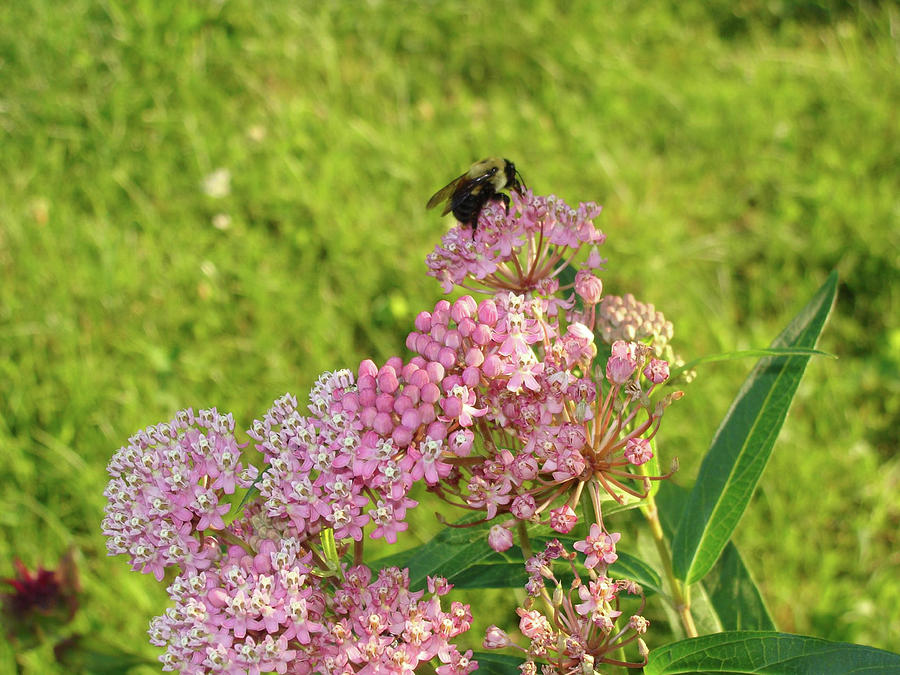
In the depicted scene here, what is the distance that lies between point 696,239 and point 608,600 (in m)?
2.68

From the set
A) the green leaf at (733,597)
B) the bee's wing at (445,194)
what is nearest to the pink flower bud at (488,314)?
the bee's wing at (445,194)

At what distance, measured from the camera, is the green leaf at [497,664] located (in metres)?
1.36

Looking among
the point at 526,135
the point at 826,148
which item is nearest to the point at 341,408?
the point at 526,135

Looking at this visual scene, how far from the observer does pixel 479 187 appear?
1.57 metres

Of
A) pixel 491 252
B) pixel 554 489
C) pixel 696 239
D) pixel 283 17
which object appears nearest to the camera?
pixel 554 489

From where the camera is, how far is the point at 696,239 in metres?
3.64

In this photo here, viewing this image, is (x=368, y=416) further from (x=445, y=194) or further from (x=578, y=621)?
(x=445, y=194)

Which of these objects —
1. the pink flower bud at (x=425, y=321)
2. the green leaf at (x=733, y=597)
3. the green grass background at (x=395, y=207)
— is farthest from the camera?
the green grass background at (x=395, y=207)

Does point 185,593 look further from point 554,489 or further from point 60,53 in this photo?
point 60,53

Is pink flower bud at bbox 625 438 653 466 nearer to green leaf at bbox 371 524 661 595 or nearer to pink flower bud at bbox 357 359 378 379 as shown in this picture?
green leaf at bbox 371 524 661 595

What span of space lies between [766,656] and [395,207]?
8.98 feet

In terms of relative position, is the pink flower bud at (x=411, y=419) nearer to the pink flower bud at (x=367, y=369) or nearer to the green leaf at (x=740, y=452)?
the pink flower bud at (x=367, y=369)

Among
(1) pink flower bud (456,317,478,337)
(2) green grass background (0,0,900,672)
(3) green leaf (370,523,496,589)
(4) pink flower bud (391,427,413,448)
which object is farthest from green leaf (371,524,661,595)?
(2) green grass background (0,0,900,672)

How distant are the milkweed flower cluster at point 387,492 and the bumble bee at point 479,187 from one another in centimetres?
29
